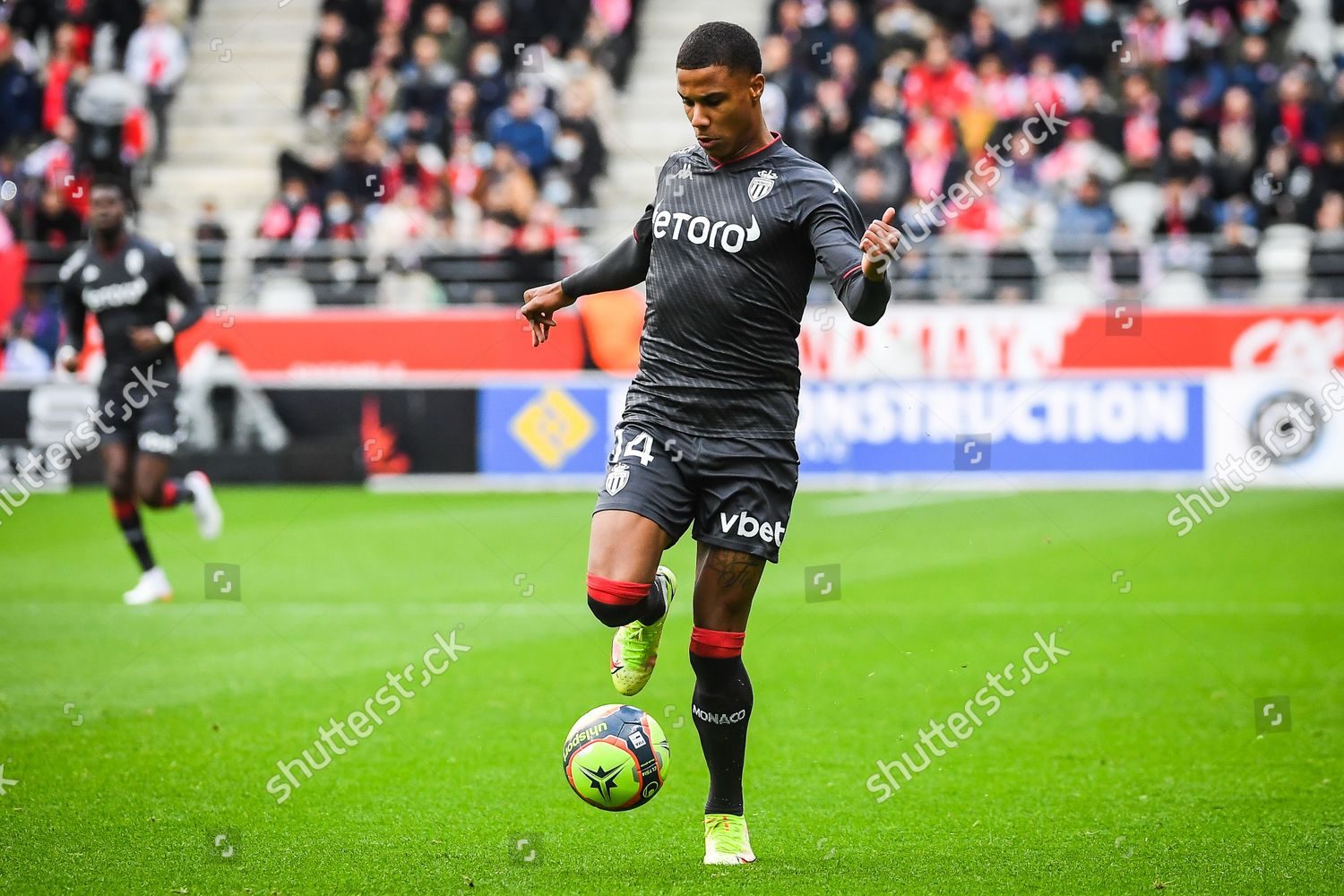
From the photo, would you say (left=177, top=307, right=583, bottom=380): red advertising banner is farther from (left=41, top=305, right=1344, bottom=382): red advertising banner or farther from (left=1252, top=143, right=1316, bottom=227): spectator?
(left=1252, top=143, right=1316, bottom=227): spectator

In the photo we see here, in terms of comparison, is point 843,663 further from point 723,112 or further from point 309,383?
point 309,383

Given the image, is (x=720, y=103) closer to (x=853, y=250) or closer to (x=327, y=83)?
(x=853, y=250)

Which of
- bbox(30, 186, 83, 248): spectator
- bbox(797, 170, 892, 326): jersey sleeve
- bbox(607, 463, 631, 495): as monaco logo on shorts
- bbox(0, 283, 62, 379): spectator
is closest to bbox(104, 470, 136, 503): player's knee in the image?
bbox(607, 463, 631, 495): as monaco logo on shorts

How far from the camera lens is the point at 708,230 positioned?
5469mm

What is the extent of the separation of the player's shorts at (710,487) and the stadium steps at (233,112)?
19.9 metres

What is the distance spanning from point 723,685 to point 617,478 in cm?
77

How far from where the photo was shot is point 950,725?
7.85 m

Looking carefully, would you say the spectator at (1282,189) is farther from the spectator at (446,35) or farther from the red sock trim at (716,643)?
the red sock trim at (716,643)

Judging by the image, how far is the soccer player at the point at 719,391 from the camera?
5.38 metres

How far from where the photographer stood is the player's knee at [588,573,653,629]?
537cm

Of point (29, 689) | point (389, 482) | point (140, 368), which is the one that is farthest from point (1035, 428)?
point (29, 689)

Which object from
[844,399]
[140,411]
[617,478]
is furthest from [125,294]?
[844,399]

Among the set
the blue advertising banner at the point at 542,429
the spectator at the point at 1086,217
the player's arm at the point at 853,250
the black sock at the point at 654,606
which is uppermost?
the player's arm at the point at 853,250

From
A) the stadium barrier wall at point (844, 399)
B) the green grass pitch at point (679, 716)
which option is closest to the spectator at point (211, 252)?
the stadium barrier wall at point (844, 399)
